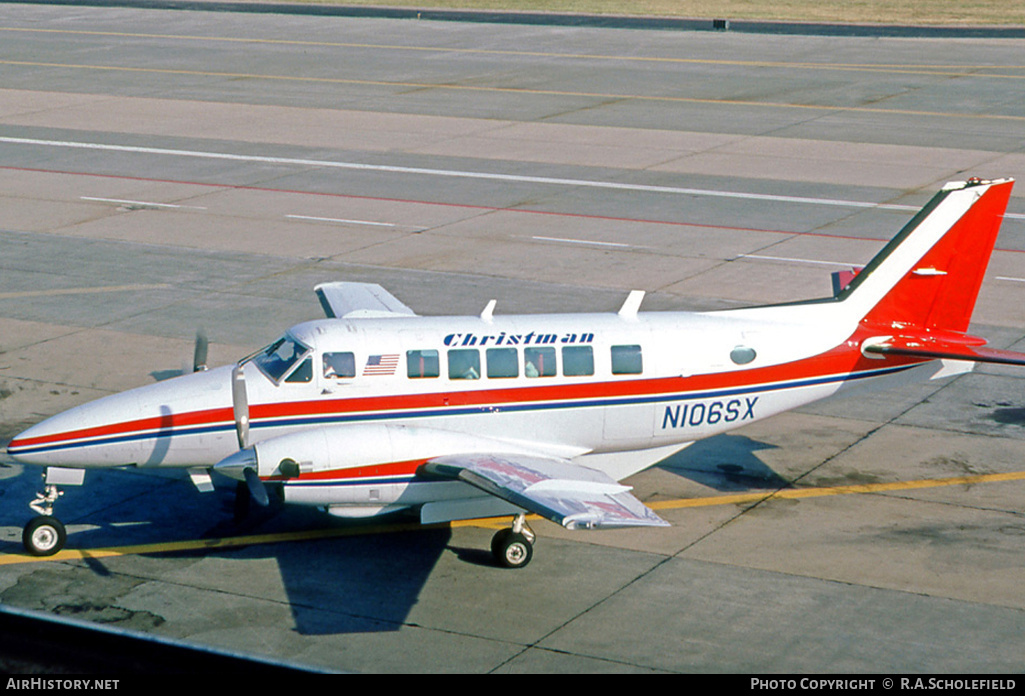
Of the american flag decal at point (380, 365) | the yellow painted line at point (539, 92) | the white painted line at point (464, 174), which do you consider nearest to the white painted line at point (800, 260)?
the white painted line at point (464, 174)

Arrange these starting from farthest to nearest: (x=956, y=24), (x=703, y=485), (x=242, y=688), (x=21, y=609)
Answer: (x=956, y=24)
(x=703, y=485)
(x=21, y=609)
(x=242, y=688)

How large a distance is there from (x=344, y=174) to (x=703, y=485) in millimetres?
24341

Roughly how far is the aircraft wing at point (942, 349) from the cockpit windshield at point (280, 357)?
8.92 meters

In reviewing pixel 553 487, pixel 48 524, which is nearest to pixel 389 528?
pixel 553 487

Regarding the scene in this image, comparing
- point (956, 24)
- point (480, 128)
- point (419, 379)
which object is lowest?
point (419, 379)

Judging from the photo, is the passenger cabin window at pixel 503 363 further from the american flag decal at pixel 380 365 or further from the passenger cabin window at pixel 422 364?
the american flag decal at pixel 380 365

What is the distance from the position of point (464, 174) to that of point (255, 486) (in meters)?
27.1

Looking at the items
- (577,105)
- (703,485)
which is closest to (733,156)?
(577,105)

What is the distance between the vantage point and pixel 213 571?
1828 cm

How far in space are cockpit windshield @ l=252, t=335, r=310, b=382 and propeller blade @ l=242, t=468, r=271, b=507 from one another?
199 cm

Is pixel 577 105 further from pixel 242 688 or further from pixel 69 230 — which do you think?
pixel 242 688

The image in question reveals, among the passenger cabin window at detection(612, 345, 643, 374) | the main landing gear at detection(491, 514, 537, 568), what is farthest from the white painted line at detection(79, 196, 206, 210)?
the main landing gear at detection(491, 514, 537, 568)

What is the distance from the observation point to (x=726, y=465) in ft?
72.7

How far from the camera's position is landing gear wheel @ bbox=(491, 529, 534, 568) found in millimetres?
18328
